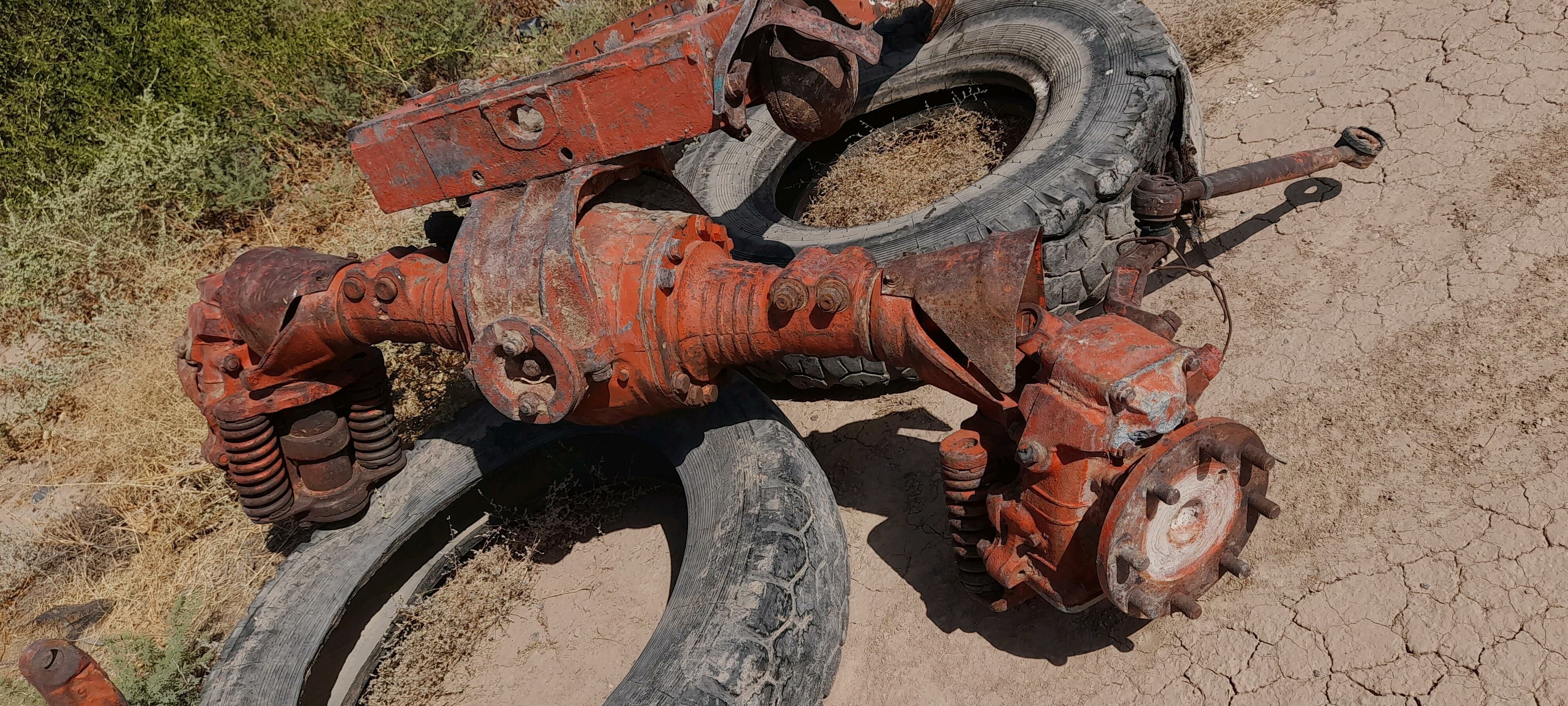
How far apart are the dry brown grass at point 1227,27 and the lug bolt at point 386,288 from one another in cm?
447

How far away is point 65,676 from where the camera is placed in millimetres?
→ 2699

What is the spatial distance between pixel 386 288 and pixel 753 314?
1261mm

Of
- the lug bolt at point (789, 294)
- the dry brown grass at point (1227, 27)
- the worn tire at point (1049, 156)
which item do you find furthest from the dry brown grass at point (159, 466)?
the dry brown grass at point (1227, 27)

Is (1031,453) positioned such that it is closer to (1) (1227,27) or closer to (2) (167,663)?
(2) (167,663)

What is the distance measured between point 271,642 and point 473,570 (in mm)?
901

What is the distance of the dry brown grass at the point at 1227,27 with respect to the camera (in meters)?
5.23

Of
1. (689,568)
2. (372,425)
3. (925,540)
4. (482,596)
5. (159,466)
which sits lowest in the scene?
(925,540)

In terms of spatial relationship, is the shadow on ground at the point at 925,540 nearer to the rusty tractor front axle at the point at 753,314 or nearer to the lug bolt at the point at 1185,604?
the rusty tractor front axle at the point at 753,314

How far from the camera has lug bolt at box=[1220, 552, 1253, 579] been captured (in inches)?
104

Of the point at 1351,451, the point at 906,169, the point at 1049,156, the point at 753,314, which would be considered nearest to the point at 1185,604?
the point at 1351,451

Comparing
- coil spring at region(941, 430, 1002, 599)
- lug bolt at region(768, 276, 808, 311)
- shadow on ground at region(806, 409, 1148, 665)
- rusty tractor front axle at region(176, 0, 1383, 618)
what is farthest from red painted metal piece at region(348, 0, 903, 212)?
shadow on ground at region(806, 409, 1148, 665)

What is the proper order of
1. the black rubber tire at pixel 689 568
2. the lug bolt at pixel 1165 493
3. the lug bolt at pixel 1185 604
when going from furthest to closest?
the black rubber tire at pixel 689 568 < the lug bolt at pixel 1185 604 < the lug bolt at pixel 1165 493

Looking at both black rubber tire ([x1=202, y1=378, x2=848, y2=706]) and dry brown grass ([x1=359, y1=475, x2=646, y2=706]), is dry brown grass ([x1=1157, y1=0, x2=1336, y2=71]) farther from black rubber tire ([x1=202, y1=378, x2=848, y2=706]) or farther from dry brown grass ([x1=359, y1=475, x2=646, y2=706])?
dry brown grass ([x1=359, y1=475, x2=646, y2=706])

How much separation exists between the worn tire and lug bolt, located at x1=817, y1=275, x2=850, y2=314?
44.0 inches
